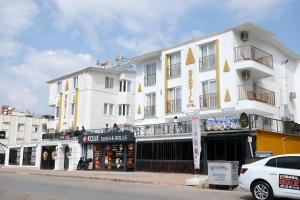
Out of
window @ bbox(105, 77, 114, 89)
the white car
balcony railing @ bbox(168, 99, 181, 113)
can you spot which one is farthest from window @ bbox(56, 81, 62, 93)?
the white car

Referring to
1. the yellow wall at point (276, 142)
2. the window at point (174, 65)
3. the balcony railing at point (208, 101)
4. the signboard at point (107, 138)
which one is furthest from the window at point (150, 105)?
the yellow wall at point (276, 142)

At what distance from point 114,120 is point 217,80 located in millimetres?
19856

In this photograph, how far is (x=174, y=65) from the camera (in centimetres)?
3469

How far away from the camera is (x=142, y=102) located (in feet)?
122

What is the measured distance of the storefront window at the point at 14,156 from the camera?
49906mm

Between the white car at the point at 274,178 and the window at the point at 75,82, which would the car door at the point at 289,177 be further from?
the window at the point at 75,82

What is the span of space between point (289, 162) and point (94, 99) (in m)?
34.9

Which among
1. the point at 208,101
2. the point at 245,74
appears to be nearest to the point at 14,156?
the point at 208,101

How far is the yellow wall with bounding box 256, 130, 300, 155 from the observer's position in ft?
82.5

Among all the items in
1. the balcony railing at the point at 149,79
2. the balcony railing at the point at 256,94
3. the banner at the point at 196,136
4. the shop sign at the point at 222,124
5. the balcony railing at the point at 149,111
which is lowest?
the banner at the point at 196,136

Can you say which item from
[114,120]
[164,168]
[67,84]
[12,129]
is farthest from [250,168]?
[12,129]

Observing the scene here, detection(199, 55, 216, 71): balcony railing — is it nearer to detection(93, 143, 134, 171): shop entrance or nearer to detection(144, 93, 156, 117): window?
detection(144, 93, 156, 117): window

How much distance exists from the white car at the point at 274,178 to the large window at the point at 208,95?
1748 cm

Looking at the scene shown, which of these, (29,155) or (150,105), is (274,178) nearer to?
(150,105)
